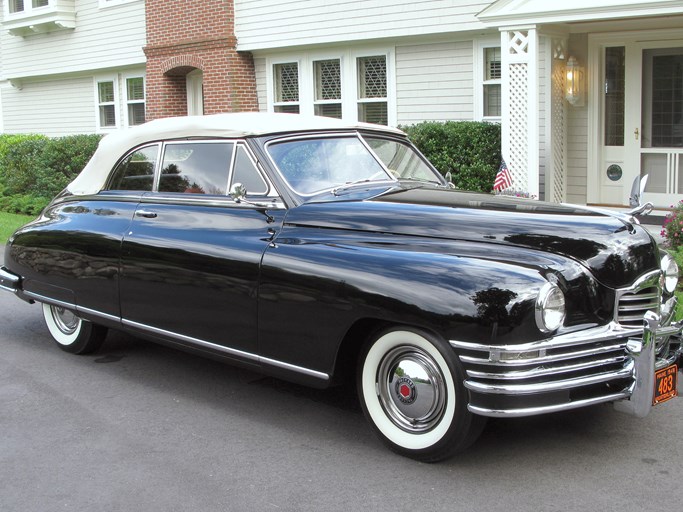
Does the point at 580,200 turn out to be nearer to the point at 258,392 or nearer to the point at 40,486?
the point at 258,392

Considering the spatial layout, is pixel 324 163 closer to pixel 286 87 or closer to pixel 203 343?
pixel 203 343

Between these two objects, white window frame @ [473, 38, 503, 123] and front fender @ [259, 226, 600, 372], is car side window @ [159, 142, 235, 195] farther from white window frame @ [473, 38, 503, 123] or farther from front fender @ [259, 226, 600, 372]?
white window frame @ [473, 38, 503, 123]

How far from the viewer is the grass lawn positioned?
13298 mm

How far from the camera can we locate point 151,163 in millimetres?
6238

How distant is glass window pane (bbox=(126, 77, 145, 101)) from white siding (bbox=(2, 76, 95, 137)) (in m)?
1.46

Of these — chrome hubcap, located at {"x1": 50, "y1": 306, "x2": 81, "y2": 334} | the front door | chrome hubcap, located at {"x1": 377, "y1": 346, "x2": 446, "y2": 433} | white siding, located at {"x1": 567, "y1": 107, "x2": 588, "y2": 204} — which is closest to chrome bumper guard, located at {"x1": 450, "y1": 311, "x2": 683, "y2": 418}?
chrome hubcap, located at {"x1": 377, "y1": 346, "x2": 446, "y2": 433}

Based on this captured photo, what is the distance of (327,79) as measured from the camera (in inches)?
629

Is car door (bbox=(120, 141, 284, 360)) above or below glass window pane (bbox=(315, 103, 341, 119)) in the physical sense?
below

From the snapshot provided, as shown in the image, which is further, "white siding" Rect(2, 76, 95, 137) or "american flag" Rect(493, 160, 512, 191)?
"white siding" Rect(2, 76, 95, 137)

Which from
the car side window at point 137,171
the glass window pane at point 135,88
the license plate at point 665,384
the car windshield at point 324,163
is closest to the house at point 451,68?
the glass window pane at point 135,88

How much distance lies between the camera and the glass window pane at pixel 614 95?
12297 mm

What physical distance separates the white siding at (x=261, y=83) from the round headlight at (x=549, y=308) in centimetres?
1336

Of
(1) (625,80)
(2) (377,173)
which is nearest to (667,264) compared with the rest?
(2) (377,173)

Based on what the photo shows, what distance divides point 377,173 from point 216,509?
2707 mm
